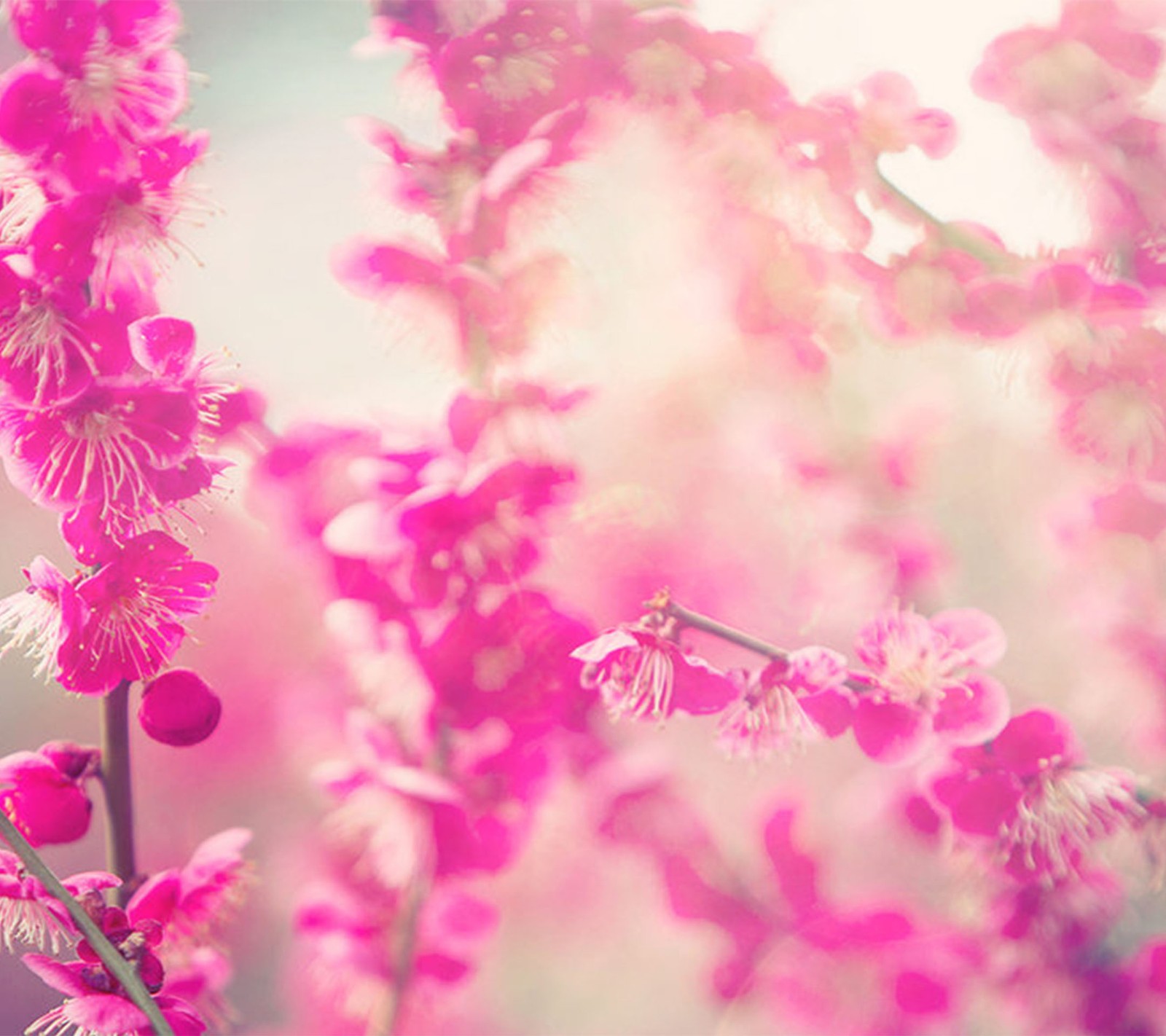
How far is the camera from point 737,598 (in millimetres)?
824

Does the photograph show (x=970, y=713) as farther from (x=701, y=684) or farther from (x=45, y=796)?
(x=45, y=796)

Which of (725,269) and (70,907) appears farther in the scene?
(725,269)

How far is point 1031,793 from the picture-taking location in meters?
0.81

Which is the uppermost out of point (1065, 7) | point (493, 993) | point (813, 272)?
point (1065, 7)

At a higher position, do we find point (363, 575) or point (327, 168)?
point (327, 168)

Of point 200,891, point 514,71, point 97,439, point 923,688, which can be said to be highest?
point 514,71

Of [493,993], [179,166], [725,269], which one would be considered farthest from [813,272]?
[493,993]

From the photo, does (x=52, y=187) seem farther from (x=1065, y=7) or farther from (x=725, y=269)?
(x=1065, y=7)

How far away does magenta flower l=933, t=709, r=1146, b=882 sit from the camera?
0.81 meters

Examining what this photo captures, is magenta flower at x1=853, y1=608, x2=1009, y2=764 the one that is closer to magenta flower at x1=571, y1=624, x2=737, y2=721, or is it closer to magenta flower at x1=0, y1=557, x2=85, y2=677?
magenta flower at x1=571, y1=624, x2=737, y2=721

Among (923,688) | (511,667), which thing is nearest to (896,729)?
(923,688)

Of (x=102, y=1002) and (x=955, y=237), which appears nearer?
(x=102, y=1002)

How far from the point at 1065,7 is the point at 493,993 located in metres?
0.83

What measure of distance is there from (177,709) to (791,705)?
0.43m
